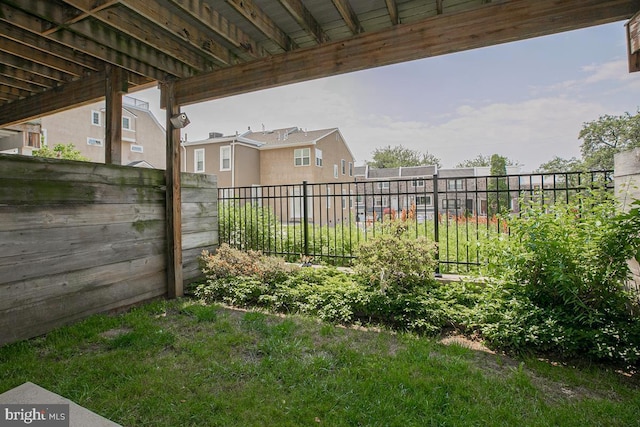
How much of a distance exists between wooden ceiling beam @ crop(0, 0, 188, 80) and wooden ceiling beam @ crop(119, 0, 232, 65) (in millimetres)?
705

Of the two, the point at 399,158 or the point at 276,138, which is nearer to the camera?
the point at 276,138

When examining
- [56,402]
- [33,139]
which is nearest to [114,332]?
[56,402]

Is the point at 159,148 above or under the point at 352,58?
above

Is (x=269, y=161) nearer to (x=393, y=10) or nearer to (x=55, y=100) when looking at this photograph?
(x=55, y=100)

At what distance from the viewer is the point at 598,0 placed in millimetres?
2311

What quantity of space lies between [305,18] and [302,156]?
15006 millimetres

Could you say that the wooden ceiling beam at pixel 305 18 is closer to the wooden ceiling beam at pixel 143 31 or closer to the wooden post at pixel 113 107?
the wooden ceiling beam at pixel 143 31

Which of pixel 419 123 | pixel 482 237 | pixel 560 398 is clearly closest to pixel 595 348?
pixel 560 398

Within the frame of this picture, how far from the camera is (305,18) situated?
9.59ft

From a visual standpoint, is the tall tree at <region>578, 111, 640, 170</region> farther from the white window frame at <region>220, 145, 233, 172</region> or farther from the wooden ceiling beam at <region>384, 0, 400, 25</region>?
the wooden ceiling beam at <region>384, 0, 400, 25</region>

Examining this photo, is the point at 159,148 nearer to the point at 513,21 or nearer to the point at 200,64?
the point at 200,64

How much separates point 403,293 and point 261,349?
170 centimetres

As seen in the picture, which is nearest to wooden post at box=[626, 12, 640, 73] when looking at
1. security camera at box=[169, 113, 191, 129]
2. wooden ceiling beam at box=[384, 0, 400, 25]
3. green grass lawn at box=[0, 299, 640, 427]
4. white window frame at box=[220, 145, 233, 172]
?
wooden ceiling beam at box=[384, 0, 400, 25]

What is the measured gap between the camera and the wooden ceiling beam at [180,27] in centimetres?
273
